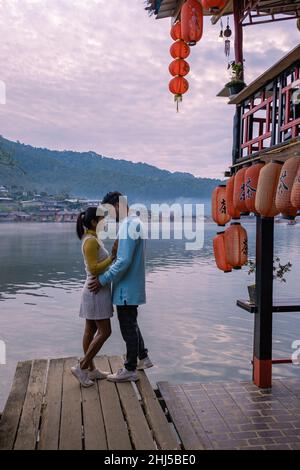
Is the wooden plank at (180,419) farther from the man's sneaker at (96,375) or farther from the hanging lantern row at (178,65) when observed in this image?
the hanging lantern row at (178,65)

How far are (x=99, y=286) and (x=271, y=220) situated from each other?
2397 mm

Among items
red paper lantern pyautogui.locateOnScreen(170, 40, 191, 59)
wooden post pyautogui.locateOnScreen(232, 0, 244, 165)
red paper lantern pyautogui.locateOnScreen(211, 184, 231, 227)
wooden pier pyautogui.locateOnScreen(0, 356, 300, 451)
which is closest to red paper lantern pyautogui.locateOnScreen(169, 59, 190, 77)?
red paper lantern pyautogui.locateOnScreen(170, 40, 191, 59)

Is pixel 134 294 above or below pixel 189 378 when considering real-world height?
above

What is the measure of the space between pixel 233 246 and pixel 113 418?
294cm

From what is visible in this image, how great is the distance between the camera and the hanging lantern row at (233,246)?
6012mm

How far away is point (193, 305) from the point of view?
21.4 m

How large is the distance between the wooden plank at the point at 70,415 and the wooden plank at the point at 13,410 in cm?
44

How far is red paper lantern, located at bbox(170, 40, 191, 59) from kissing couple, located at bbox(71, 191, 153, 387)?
4102 millimetres

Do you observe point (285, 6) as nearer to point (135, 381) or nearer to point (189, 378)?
point (135, 381)

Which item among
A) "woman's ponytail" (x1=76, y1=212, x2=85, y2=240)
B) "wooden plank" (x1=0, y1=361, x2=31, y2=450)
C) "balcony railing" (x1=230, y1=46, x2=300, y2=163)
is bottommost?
"wooden plank" (x1=0, y1=361, x2=31, y2=450)

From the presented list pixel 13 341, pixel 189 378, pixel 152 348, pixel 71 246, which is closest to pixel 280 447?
pixel 189 378

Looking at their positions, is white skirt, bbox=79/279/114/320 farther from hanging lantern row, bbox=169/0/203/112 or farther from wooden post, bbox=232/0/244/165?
hanging lantern row, bbox=169/0/203/112

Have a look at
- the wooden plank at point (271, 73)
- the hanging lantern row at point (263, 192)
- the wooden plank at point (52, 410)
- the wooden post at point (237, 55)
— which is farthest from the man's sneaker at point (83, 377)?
the wooden plank at point (271, 73)

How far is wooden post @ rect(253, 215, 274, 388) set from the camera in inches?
221
